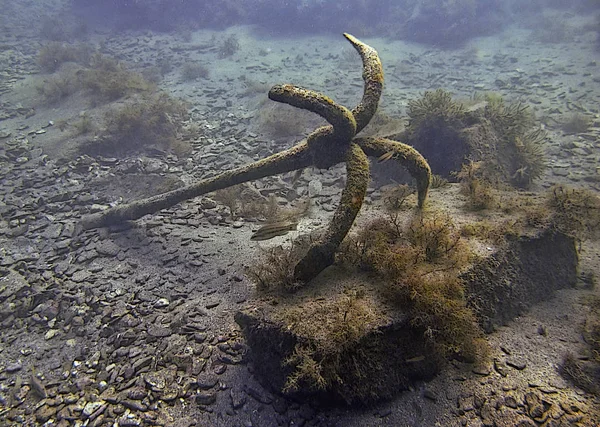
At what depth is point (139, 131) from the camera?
998 centimetres

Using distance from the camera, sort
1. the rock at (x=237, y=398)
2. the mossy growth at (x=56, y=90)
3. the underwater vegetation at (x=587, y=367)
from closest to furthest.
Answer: the underwater vegetation at (x=587, y=367) < the rock at (x=237, y=398) < the mossy growth at (x=56, y=90)

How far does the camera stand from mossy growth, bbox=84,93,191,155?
9.61 meters

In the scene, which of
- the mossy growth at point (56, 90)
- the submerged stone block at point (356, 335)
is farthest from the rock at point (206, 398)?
the mossy growth at point (56, 90)

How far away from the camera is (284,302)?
11.9 ft

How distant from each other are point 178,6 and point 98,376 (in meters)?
24.8

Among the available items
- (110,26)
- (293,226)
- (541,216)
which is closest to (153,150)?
(293,226)

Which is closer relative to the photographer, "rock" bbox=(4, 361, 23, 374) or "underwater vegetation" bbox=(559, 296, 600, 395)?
"underwater vegetation" bbox=(559, 296, 600, 395)

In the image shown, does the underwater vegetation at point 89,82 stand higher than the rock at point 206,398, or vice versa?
the underwater vegetation at point 89,82

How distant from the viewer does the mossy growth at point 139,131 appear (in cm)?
961

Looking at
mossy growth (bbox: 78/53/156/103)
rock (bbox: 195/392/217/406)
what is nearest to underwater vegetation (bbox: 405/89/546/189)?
rock (bbox: 195/392/217/406)

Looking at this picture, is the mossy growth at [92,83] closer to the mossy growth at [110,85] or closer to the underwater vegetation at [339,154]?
the mossy growth at [110,85]

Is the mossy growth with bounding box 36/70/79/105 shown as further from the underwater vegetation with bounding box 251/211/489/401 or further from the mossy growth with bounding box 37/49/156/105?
the underwater vegetation with bounding box 251/211/489/401

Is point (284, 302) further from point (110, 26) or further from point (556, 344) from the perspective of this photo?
point (110, 26)

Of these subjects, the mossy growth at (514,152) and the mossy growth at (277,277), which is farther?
the mossy growth at (514,152)
